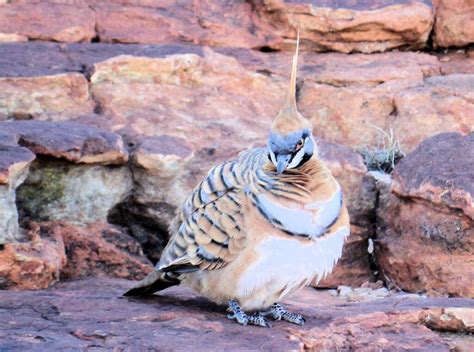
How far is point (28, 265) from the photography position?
5.27 m

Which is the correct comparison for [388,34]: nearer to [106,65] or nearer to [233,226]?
[106,65]

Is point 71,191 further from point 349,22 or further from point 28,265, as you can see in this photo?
point 349,22

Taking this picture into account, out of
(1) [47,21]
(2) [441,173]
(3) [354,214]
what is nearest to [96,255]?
(3) [354,214]

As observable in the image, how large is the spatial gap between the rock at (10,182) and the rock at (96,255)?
40cm

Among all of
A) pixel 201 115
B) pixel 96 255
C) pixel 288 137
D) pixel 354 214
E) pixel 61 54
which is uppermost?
pixel 288 137

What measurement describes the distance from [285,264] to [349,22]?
3.82m

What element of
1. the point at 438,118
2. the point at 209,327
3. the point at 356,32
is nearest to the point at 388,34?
the point at 356,32

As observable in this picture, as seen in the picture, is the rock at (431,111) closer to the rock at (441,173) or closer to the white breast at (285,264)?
the rock at (441,173)

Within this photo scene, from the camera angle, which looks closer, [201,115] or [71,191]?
[71,191]

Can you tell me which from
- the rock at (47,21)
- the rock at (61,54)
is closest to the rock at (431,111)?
the rock at (61,54)

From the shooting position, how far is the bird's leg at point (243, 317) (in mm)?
4609

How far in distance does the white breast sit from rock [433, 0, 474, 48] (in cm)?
407

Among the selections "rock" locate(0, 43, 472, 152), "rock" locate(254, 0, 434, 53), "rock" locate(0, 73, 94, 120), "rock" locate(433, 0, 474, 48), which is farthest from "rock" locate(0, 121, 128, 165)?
"rock" locate(433, 0, 474, 48)

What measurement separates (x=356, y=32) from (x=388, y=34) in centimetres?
28
